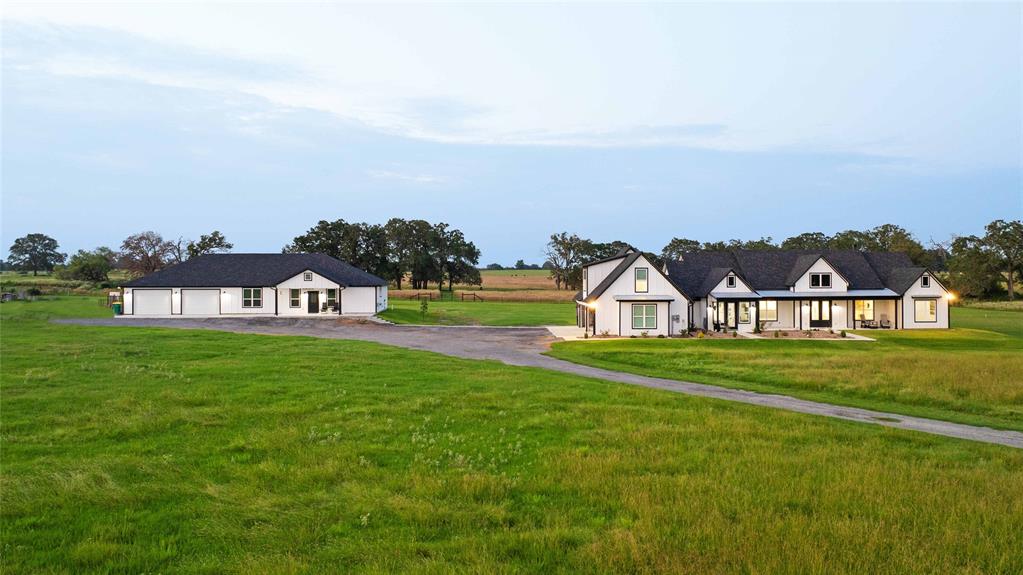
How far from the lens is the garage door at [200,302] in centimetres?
5678

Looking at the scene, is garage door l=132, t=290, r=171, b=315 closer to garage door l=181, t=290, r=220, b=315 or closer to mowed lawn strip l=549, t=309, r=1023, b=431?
garage door l=181, t=290, r=220, b=315

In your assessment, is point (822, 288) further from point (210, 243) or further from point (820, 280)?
point (210, 243)

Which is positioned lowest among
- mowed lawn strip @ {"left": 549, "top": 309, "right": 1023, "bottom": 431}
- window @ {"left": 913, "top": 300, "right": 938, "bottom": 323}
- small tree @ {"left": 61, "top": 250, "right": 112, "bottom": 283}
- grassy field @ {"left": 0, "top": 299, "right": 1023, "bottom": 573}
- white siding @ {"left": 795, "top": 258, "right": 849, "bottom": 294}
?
mowed lawn strip @ {"left": 549, "top": 309, "right": 1023, "bottom": 431}

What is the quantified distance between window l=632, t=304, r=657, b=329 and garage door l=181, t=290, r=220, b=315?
40881 millimetres

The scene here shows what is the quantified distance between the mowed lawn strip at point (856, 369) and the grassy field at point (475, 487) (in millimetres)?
6781

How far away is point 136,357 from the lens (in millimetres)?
23766

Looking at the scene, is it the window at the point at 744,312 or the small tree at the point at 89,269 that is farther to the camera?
the small tree at the point at 89,269

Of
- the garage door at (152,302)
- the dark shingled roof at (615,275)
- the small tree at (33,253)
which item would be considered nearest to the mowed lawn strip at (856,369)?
the dark shingled roof at (615,275)

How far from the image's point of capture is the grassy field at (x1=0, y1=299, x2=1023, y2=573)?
630cm

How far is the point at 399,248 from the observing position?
4173 inches

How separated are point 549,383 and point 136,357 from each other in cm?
1723

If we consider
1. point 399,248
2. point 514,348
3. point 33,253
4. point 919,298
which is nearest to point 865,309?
point 919,298

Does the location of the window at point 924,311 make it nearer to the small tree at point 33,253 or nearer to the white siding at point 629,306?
the white siding at point 629,306

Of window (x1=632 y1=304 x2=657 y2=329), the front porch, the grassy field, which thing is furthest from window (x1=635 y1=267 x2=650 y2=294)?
the grassy field
